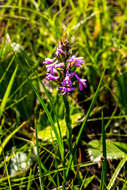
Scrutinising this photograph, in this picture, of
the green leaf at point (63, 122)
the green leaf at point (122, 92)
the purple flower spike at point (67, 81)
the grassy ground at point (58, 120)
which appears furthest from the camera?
the green leaf at point (122, 92)

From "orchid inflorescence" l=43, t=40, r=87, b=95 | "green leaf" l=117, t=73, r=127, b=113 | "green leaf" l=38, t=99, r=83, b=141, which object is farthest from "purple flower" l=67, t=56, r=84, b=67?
"green leaf" l=117, t=73, r=127, b=113

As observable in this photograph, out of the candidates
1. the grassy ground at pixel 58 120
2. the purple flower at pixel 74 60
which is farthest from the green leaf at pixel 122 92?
the purple flower at pixel 74 60

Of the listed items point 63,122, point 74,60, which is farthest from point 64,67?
point 63,122

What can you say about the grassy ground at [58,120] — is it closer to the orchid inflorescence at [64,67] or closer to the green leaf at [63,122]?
the green leaf at [63,122]

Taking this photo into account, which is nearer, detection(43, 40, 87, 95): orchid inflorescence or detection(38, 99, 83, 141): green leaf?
detection(43, 40, 87, 95): orchid inflorescence

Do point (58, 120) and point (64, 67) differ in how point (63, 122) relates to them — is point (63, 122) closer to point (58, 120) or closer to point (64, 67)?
point (58, 120)

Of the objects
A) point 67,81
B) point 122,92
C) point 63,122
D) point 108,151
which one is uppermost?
point 67,81

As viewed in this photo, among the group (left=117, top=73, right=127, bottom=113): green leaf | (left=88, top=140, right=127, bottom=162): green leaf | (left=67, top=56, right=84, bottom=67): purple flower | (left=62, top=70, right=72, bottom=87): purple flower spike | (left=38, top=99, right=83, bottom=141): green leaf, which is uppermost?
(left=67, top=56, right=84, bottom=67): purple flower

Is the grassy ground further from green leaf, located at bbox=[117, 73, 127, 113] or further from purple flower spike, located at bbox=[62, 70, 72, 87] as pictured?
purple flower spike, located at bbox=[62, 70, 72, 87]

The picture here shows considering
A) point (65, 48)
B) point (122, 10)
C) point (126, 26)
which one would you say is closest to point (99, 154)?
point (65, 48)

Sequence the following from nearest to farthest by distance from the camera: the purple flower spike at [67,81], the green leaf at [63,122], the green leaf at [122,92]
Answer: the purple flower spike at [67,81] < the green leaf at [63,122] < the green leaf at [122,92]
